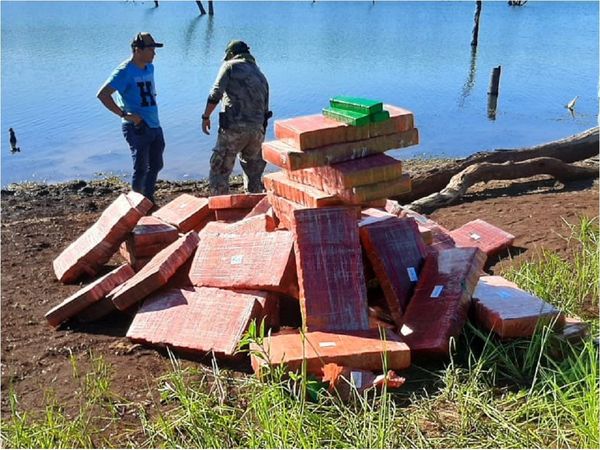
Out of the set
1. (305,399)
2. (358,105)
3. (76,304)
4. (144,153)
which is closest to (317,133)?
(358,105)

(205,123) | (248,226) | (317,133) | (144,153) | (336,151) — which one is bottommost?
(248,226)

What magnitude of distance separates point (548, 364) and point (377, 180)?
1.51 meters

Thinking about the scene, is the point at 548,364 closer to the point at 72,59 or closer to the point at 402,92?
the point at 402,92

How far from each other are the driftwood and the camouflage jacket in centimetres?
223

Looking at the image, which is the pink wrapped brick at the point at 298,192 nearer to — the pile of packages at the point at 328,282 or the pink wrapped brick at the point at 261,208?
the pile of packages at the point at 328,282

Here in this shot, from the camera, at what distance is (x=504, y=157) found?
32.4 ft

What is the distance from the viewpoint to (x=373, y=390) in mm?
3955

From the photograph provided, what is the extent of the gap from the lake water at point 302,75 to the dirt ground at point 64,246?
3854 millimetres

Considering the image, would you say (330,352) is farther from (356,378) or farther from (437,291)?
(437,291)

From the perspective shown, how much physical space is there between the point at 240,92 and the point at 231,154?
0.67m

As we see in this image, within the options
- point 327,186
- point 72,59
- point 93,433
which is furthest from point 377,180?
point 72,59

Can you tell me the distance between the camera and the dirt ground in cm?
448

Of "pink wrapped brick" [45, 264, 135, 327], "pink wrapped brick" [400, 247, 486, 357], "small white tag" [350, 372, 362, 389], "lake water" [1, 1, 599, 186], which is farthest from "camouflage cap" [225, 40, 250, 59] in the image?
"lake water" [1, 1, 599, 186]

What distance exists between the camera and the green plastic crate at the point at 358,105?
459cm
